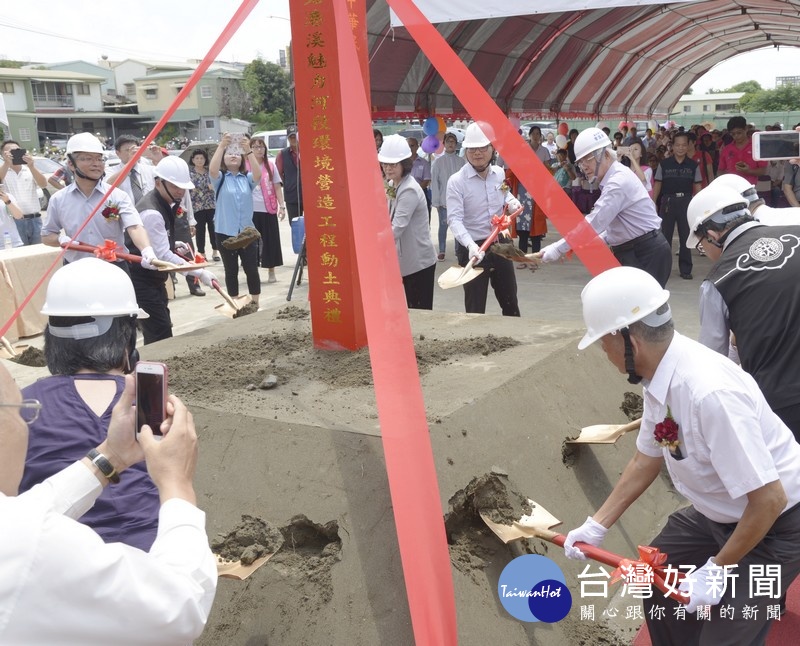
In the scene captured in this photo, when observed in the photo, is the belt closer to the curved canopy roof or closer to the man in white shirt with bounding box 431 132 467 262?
the man in white shirt with bounding box 431 132 467 262

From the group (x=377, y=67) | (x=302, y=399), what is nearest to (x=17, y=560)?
(x=302, y=399)

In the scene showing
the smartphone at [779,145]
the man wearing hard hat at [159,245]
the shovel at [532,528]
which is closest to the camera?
the shovel at [532,528]

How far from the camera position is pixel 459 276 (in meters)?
5.35

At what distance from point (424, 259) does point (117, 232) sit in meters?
2.13

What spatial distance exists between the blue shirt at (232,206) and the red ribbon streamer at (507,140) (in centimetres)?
368

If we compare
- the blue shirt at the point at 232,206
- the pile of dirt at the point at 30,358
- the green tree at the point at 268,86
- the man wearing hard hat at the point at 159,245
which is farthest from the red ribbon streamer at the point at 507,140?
the green tree at the point at 268,86

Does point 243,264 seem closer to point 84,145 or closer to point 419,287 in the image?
point 419,287

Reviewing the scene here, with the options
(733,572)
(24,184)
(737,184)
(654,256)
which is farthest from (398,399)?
(24,184)

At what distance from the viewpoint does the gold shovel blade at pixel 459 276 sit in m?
5.24

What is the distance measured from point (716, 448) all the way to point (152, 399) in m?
1.41

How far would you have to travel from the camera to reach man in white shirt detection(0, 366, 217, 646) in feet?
3.86

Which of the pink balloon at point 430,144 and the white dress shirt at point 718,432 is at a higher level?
the pink balloon at point 430,144

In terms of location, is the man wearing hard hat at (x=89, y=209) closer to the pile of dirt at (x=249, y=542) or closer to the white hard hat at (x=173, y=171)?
the white hard hat at (x=173, y=171)

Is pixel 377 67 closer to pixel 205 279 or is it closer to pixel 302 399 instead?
pixel 205 279
